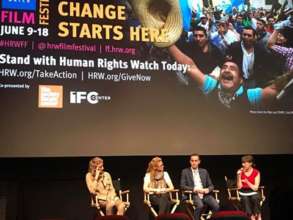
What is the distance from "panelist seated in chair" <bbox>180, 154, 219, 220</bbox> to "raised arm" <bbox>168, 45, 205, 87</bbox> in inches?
38.4

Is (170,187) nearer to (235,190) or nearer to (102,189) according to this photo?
(102,189)

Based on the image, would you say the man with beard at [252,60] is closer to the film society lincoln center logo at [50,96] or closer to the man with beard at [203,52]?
the man with beard at [203,52]

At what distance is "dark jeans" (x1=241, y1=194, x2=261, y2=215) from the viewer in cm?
533

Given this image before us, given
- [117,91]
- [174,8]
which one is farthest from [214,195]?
[174,8]

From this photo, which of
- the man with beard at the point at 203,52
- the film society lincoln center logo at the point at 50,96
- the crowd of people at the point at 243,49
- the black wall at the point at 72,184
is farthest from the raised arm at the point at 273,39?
the film society lincoln center logo at the point at 50,96

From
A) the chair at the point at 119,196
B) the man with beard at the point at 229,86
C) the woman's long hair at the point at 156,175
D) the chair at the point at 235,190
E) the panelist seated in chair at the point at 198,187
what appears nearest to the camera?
the chair at the point at 119,196

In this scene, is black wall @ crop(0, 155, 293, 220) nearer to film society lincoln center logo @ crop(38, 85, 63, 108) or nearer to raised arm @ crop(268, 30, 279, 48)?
film society lincoln center logo @ crop(38, 85, 63, 108)

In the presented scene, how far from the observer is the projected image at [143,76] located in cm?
531

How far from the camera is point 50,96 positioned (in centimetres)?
533

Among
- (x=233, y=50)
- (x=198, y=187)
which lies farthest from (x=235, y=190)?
(x=233, y=50)

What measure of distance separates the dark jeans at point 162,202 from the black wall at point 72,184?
75 cm

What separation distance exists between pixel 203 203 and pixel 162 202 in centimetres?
50

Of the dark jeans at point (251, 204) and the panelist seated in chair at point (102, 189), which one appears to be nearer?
the panelist seated in chair at point (102, 189)

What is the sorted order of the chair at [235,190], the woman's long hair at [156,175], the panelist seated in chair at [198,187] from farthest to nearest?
the chair at [235,190] → the woman's long hair at [156,175] → the panelist seated in chair at [198,187]
